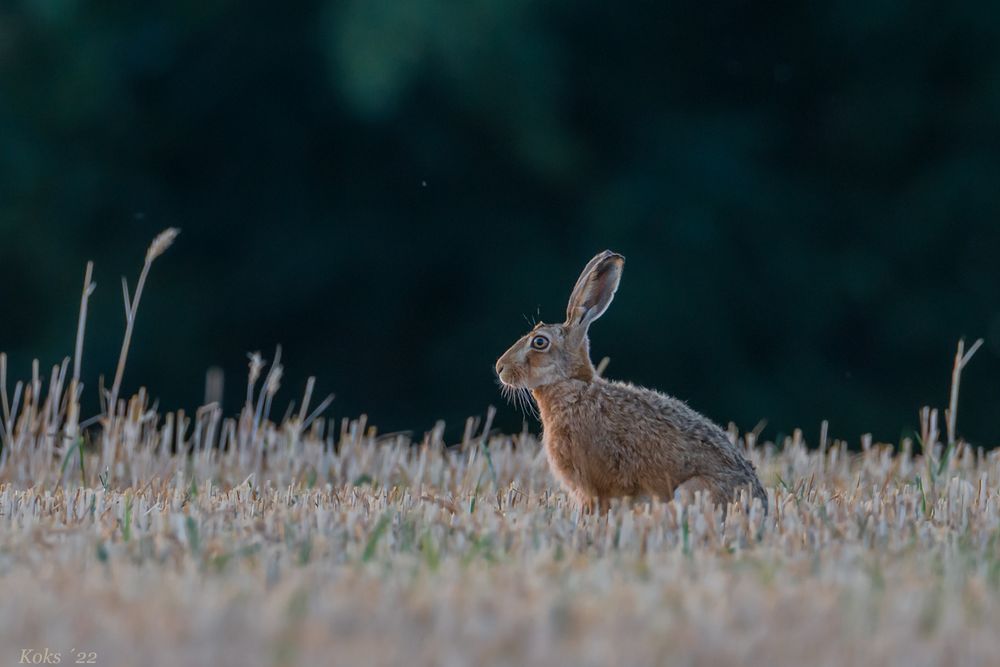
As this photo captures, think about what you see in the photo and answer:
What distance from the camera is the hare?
16.7 feet

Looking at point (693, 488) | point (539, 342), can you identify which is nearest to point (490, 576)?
point (693, 488)

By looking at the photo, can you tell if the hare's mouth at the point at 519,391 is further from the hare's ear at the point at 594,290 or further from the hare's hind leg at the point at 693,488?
the hare's hind leg at the point at 693,488

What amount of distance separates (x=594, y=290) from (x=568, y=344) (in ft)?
0.75

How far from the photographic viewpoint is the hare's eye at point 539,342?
5.50 metres

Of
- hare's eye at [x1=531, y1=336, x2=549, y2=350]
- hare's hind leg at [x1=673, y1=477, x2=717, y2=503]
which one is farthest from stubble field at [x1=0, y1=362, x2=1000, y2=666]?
hare's eye at [x1=531, y1=336, x2=549, y2=350]

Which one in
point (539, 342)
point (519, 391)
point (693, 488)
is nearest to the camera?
point (693, 488)

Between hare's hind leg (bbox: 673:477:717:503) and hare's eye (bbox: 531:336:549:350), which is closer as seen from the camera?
hare's hind leg (bbox: 673:477:717:503)

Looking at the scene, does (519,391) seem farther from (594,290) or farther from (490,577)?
(490,577)

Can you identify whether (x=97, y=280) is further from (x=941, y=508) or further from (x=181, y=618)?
(x=181, y=618)

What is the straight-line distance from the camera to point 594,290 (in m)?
5.58

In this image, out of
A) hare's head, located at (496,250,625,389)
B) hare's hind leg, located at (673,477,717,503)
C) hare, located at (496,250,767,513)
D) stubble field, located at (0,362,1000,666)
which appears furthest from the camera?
hare's head, located at (496,250,625,389)

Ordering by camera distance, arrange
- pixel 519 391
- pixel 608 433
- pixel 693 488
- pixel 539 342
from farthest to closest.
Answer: pixel 519 391 → pixel 539 342 → pixel 608 433 → pixel 693 488

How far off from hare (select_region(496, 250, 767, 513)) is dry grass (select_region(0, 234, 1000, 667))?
0.13 m

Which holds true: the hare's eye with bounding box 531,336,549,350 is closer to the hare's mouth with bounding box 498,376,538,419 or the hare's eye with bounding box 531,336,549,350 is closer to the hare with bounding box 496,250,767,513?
the hare with bounding box 496,250,767,513
